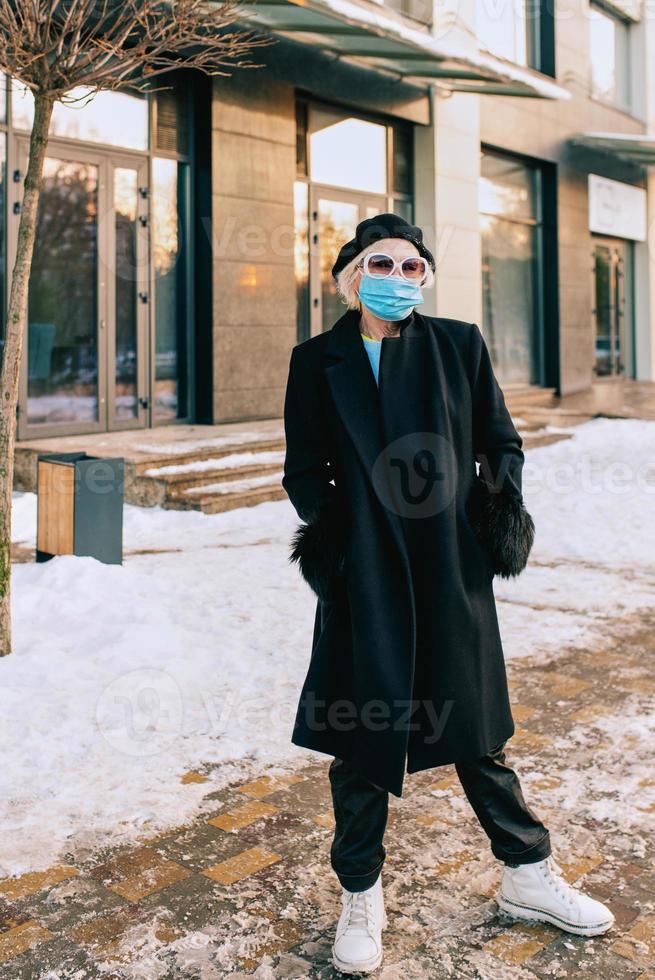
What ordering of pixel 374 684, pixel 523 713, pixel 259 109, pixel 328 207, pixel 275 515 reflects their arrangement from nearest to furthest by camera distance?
pixel 374 684 → pixel 523 713 → pixel 275 515 → pixel 259 109 → pixel 328 207

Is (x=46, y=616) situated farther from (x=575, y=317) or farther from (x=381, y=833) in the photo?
(x=575, y=317)

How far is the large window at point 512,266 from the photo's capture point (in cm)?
1817

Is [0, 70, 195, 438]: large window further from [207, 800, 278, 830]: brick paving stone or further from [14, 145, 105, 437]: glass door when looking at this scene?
[207, 800, 278, 830]: brick paving stone

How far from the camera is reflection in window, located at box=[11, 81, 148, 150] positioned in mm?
10875

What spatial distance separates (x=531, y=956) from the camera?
2783mm

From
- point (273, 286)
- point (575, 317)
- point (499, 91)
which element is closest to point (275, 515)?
point (273, 286)

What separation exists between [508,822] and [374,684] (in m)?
0.55

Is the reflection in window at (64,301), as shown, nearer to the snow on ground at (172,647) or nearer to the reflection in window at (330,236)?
the snow on ground at (172,647)

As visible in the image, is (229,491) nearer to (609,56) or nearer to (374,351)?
(374,351)

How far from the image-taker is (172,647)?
5.43 metres

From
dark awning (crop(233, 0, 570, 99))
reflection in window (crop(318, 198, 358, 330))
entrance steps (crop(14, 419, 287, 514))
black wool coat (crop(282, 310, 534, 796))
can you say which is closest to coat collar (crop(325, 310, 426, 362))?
black wool coat (crop(282, 310, 534, 796))

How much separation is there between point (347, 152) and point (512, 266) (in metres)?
4.98

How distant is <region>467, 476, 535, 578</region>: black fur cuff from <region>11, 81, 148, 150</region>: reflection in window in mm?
9270

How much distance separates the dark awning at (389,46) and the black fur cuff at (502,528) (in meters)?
8.04
